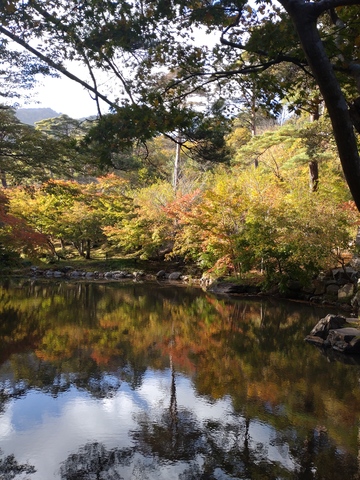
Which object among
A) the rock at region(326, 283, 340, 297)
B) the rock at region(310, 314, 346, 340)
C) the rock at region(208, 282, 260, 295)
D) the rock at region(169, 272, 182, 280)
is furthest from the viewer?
the rock at region(169, 272, 182, 280)

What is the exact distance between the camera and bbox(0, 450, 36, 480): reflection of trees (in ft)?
11.7

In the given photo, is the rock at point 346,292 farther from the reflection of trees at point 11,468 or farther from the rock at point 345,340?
the reflection of trees at point 11,468

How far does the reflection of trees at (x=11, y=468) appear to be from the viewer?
356 centimetres

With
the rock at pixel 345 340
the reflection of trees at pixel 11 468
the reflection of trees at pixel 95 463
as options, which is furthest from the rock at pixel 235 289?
the reflection of trees at pixel 11 468

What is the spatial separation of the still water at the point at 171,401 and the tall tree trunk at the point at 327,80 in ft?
9.03

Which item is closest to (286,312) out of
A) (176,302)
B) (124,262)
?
(176,302)

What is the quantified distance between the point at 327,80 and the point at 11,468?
13.0 feet

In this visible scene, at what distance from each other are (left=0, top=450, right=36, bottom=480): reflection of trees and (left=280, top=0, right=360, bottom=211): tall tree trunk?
3.53 metres

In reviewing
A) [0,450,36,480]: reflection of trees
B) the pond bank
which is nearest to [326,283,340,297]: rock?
the pond bank

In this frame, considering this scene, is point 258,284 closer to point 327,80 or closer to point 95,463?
point 95,463

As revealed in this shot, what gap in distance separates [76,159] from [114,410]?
4.64 m

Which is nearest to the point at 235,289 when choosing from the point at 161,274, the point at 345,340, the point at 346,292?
the point at 346,292

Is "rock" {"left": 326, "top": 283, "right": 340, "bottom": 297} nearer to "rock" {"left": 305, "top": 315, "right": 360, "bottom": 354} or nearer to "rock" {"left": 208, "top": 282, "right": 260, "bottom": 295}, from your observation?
"rock" {"left": 208, "top": 282, "right": 260, "bottom": 295}

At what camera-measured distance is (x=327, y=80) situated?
264cm
